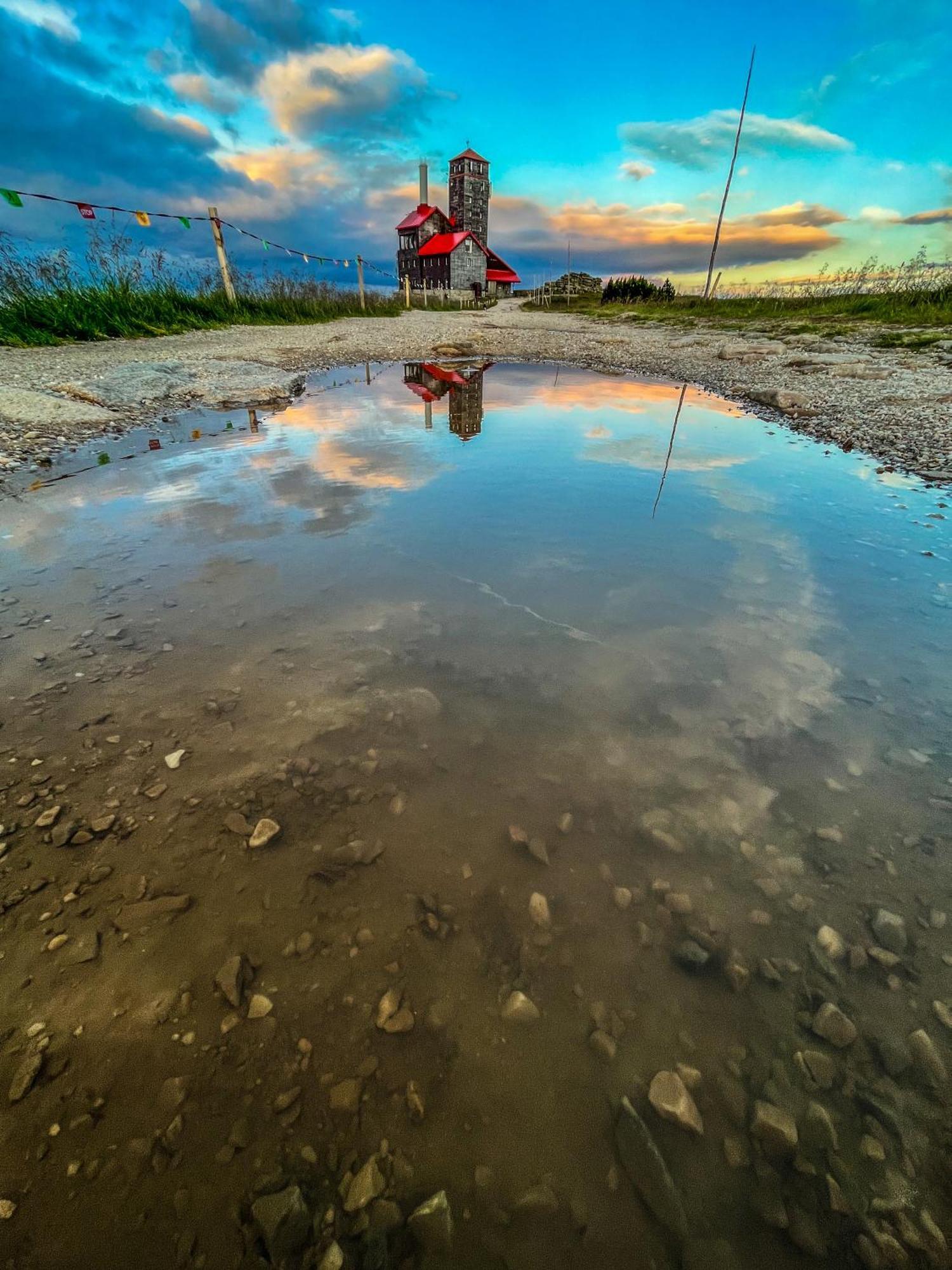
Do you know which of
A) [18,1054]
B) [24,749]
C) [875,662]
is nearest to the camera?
[18,1054]

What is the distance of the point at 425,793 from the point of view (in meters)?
2.11

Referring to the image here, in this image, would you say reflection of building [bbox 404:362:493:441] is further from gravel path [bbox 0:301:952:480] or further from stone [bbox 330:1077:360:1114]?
stone [bbox 330:1077:360:1114]

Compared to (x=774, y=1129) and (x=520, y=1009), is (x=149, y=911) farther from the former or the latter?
(x=774, y=1129)

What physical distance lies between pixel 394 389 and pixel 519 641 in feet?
29.7

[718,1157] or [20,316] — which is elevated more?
[20,316]

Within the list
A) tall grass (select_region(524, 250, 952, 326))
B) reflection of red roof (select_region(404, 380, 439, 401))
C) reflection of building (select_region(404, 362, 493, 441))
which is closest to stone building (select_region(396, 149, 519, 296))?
tall grass (select_region(524, 250, 952, 326))

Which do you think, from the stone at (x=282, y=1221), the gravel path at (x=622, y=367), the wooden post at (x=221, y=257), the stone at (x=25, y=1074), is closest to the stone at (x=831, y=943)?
the stone at (x=282, y=1221)

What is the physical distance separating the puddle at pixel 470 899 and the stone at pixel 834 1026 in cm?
3

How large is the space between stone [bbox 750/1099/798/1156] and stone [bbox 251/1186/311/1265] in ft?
3.41

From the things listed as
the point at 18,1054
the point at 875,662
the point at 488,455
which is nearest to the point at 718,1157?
the point at 18,1054

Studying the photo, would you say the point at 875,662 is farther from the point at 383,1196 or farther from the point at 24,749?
the point at 24,749

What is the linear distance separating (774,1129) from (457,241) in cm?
6433

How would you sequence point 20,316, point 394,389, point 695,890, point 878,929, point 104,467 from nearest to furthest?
point 878,929
point 695,890
point 104,467
point 394,389
point 20,316

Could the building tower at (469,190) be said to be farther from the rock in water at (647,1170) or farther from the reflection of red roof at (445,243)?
the rock in water at (647,1170)
